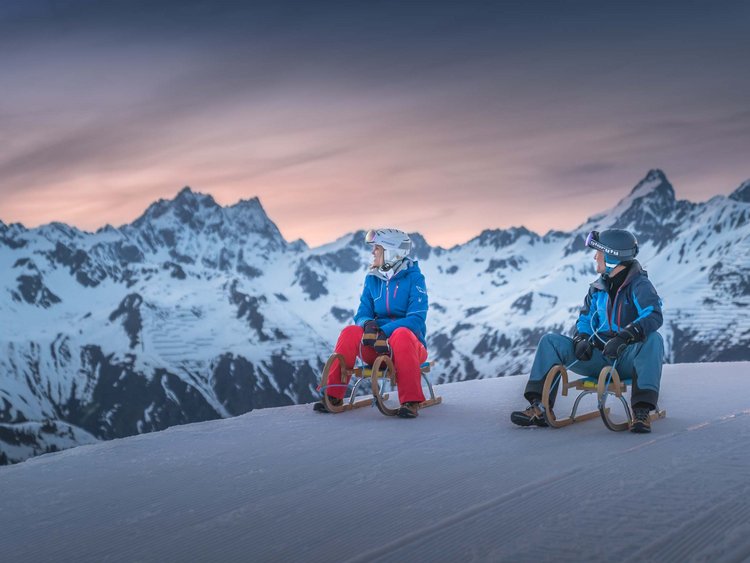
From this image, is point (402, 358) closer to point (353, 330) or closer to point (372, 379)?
point (372, 379)

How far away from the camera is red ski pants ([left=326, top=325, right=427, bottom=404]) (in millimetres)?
9477

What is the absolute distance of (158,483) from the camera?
21.9 feet

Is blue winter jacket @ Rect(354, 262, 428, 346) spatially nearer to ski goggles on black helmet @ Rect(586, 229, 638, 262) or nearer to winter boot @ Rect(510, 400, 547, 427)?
winter boot @ Rect(510, 400, 547, 427)

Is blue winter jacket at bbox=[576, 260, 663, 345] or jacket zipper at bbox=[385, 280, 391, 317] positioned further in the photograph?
jacket zipper at bbox=[385, 280, 391, 317]

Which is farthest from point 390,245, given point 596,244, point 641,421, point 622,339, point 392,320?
point 641,421

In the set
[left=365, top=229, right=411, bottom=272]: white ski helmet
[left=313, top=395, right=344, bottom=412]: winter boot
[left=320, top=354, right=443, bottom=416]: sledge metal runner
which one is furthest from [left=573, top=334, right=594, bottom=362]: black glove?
[left=313, top=395, right=344, bottom=412]: winter boot

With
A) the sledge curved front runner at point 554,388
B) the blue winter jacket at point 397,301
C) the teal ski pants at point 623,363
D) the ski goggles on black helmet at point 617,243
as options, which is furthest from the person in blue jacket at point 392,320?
the ski goggles on black helmet at point 617,243

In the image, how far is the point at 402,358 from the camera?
31.0 ft

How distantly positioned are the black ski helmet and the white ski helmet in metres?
2.65

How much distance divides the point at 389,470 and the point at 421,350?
3.34 m

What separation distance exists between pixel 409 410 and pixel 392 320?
1.38 m

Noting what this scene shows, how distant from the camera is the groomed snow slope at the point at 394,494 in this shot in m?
4.80

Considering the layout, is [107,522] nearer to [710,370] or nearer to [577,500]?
[577,500]

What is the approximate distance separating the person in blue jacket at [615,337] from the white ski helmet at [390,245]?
259cm
